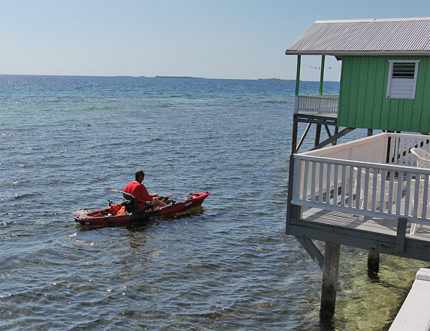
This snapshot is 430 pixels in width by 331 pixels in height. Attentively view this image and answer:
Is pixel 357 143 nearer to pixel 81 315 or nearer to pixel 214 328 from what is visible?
pixel 214 328

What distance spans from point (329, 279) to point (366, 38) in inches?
443

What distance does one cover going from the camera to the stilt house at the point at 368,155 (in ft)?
26.4

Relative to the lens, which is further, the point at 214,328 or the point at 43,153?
the point at 43,153

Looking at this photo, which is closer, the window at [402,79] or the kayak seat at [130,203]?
the window at [402,79]

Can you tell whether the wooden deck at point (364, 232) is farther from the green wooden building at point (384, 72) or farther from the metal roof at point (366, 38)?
the metal roof at point (366, 38)

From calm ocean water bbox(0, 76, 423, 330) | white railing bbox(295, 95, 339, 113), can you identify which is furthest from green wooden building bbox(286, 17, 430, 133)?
calm ocean water bbox(0, 76, 423, 330)

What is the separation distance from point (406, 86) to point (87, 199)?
11895 mm

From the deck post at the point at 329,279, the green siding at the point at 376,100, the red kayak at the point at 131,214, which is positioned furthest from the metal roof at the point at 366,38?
the deck post at the point at 329,279

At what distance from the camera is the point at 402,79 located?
55.1 ft

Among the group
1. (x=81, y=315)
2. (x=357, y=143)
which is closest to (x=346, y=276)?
(x=357, y=143)

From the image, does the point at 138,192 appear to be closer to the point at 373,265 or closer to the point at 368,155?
the point at 373,265

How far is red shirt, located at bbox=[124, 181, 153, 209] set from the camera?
1681 cm

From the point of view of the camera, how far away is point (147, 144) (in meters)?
35.5

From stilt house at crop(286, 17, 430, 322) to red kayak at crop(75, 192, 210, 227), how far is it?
594 cm
